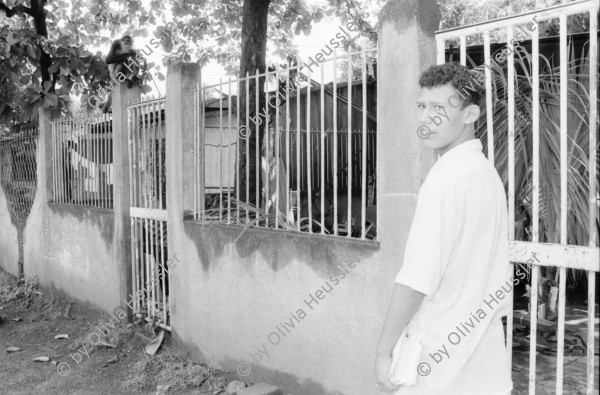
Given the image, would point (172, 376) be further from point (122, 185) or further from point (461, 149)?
point (461, 149)

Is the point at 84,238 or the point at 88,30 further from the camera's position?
the point at 88,30

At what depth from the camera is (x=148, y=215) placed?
594 cm

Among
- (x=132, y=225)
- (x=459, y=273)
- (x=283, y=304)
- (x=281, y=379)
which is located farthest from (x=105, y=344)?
(x=459, y=273)

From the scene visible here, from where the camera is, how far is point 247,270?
456 centimetres

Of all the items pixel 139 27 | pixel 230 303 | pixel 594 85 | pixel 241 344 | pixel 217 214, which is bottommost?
pixel 241 344

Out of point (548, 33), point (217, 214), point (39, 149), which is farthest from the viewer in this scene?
point (39, 149)

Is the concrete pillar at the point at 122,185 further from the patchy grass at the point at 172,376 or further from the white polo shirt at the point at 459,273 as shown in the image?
the white polo shirt at the point at 459,273

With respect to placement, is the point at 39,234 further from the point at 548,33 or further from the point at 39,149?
the point at 548,33

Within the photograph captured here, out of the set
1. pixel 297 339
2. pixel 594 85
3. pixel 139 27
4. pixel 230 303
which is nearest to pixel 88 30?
pixel 139 27

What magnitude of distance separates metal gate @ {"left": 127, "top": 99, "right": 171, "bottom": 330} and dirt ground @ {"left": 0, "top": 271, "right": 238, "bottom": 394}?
0.29 metres

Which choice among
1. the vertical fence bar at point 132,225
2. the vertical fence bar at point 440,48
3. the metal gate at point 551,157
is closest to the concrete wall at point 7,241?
the vertical fence bar at point 132,225

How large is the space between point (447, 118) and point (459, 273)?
506 mm

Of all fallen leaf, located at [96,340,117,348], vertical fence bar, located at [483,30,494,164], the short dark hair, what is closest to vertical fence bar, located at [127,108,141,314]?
fallen leaf, located at [96,340,117,348]

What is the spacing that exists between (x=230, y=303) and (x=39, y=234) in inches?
191
